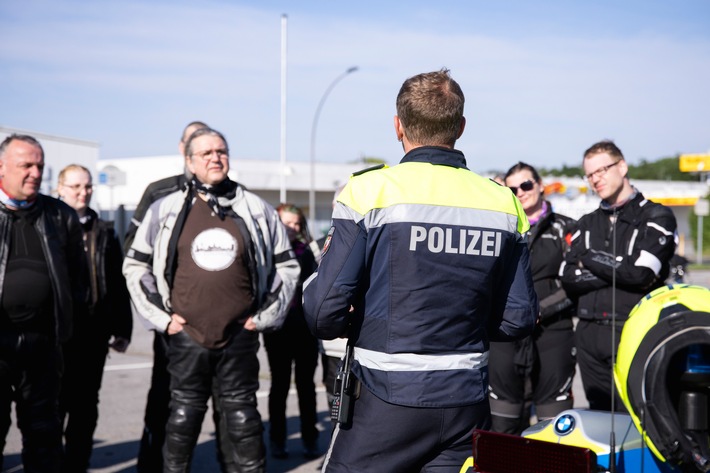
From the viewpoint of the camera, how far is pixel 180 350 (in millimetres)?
4934

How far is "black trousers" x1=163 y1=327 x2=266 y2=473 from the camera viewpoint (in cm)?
493

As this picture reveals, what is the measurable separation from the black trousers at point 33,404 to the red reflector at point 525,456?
9.73 feet

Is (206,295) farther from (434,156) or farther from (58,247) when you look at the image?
(434,156)

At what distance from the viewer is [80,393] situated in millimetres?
5688

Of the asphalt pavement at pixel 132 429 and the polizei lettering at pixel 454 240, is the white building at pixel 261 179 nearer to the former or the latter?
the asphalt pavement at pixel 132 429

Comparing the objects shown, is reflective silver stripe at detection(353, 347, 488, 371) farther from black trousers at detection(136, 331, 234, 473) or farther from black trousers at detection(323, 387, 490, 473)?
black trousers at detection(136, 331, 234, 473)

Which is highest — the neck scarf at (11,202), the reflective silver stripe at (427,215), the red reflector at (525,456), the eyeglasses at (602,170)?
the eyeglasses at (602,170)

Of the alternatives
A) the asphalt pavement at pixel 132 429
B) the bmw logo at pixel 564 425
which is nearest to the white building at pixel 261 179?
the asphalt pavement at pixel 132 429

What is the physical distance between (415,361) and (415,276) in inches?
11.1

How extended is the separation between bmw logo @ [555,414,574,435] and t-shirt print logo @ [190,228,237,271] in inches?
96.0

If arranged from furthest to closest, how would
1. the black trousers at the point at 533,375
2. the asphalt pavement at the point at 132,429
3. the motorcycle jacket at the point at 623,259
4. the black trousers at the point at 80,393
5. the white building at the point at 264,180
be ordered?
1. the white building at the point at 264,180
2. the asphalt pavement at the point at 132,429
3. the black trousers at the point at 80,393
4. the black trousers at the point at 533,375
5. the motorcycle jacket at the point at 623,259

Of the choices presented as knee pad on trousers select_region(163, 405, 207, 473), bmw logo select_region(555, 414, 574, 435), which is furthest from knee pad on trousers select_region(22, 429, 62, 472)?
bmw logo select_region(555, 414, 574, 435)

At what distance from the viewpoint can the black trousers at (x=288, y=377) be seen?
653cm

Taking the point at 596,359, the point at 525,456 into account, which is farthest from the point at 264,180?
the point at 525,456
